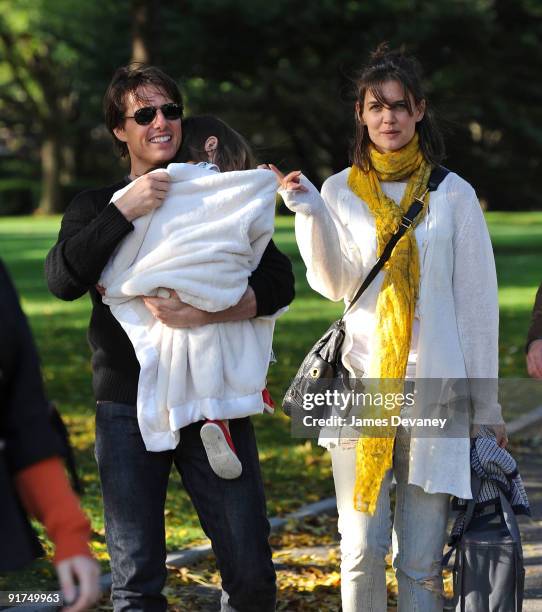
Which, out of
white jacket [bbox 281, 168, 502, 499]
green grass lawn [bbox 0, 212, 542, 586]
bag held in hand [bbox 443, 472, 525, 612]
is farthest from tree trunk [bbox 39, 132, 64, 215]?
bag held in hand [bbox 443, 472, 525, 612]

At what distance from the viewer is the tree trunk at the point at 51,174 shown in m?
53.6

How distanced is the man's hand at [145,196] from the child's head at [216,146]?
0.27 meters

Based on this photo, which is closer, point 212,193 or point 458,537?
point 212,193

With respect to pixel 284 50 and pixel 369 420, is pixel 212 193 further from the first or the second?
pixel 284 50

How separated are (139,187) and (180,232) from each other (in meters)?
0.18

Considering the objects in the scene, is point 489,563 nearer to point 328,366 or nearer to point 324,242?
point 328,366

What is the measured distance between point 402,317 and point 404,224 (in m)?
0.31

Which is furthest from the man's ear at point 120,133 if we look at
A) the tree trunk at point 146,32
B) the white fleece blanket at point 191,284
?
the tree trunk at point 146,32

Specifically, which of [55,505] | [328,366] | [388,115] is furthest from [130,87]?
[55,505]

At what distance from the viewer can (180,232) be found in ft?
13.6

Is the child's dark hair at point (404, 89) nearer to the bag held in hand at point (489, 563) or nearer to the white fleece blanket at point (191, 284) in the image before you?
the white fleece blanket at point (191, 284)

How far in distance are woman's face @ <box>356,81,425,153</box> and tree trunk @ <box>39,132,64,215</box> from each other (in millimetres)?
49773

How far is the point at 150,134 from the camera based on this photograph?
4.32 m

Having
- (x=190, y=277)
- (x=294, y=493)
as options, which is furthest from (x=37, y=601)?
(x=294, y=493)
